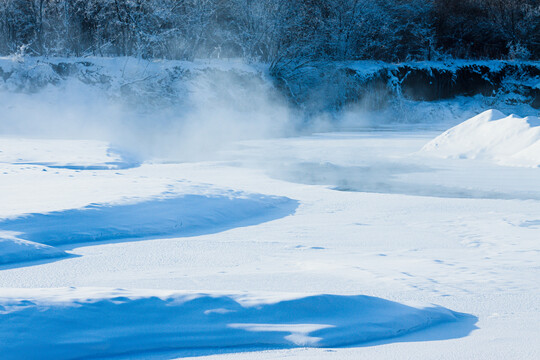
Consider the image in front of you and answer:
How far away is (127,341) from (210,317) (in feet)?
1.20

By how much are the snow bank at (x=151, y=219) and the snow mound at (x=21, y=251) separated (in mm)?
Answer: 345

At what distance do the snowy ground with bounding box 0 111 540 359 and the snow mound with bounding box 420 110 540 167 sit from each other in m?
0.87

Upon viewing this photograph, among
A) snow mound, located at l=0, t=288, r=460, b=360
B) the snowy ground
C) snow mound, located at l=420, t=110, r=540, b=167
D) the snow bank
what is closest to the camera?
snow mound, located at l=0, t=288, r=460, b=360

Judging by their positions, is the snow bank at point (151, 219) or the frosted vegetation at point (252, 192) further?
the snow bank at point (151, 219)

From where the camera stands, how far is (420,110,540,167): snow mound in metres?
10.7

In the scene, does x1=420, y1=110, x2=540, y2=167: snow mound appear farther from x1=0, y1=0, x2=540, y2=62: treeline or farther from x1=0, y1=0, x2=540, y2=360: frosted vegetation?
x1=0, y1=0, x2=540, y2=62: treeline

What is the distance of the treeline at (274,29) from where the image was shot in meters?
20.7

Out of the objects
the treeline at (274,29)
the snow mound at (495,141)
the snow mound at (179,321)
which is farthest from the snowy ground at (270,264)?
the treeline at (274,29)

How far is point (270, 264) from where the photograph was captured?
4.36 meters

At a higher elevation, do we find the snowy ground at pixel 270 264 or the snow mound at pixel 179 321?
the snow mound at pixel 179 321

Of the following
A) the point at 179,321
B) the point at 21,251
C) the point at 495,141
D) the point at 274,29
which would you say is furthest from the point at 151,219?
the point at 274,29

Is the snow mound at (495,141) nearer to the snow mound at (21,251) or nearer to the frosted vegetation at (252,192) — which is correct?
the frosted vegetation at (252,192)

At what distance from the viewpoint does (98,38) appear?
2130 cm

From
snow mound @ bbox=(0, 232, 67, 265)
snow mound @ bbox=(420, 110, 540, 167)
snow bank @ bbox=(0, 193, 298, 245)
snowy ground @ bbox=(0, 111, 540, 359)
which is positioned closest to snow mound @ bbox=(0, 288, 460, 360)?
snowy ground @ bbox=(0, 111, 540, 359)
